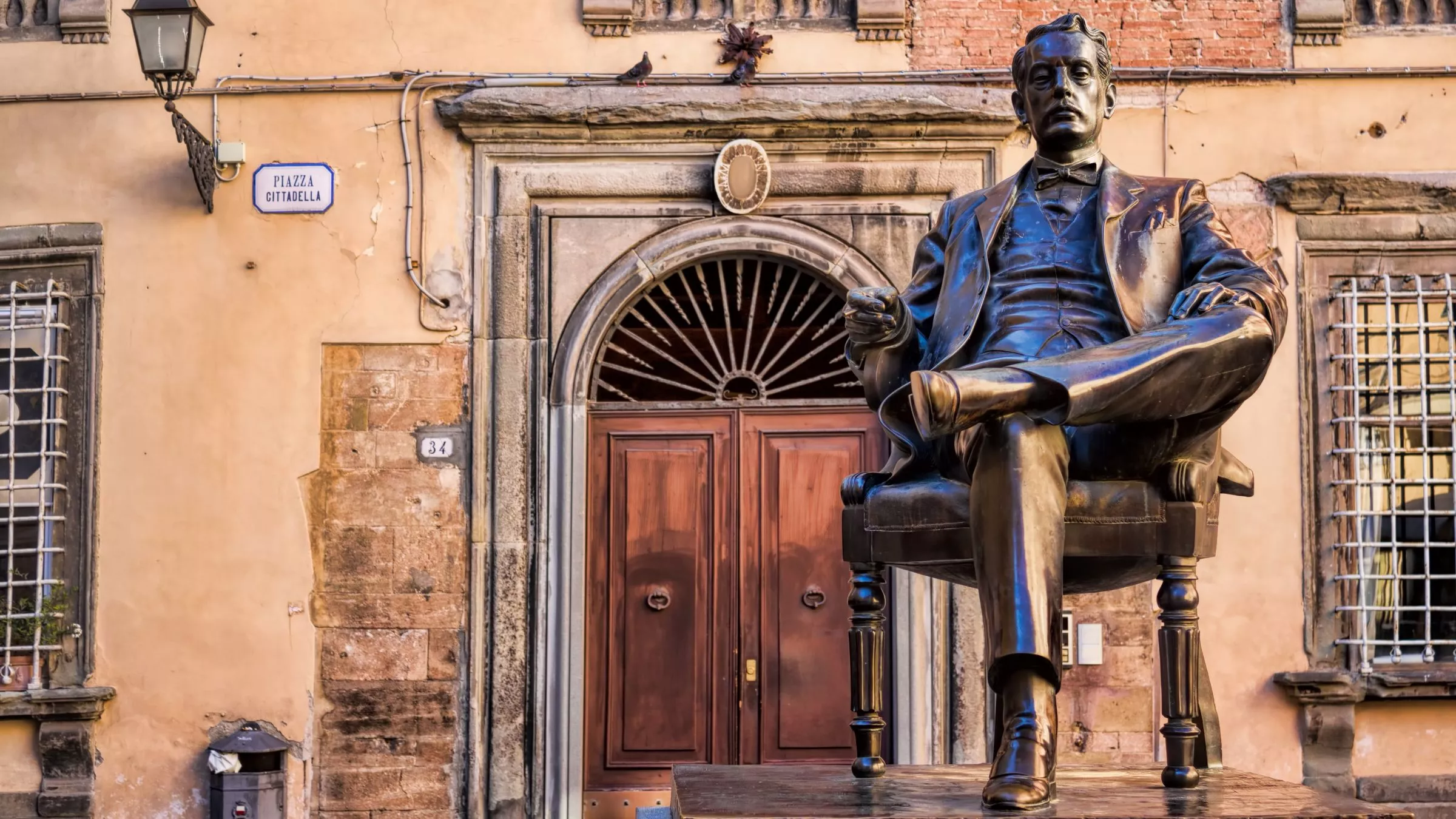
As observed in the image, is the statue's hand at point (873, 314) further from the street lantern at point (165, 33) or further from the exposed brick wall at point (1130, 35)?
the street lantern at point (165, 33)

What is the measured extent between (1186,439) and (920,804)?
92cm

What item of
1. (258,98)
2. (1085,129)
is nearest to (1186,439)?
(1085,129)

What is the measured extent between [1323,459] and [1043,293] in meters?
4.57

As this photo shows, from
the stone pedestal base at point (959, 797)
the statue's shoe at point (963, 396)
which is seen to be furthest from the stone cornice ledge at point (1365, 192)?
the statue's shoe at point (963, 396)

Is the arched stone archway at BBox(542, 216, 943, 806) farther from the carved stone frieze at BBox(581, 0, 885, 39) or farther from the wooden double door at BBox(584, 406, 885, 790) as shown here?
the carved stone frieze at BBox(581, 0, 885, 39)

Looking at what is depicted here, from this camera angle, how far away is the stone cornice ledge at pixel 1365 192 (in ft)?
25.7

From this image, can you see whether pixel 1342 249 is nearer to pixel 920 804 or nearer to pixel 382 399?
pixel 382 399

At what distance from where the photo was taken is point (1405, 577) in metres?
7.72

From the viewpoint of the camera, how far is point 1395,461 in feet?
25.8

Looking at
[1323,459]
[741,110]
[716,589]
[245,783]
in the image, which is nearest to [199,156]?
[741,110]

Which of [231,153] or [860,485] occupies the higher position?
[231,153]

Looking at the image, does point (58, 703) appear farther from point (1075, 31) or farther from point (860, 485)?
point (1075, 31)

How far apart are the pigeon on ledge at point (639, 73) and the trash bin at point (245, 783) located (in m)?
3.29

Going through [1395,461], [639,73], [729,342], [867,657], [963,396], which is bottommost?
[867,657]
